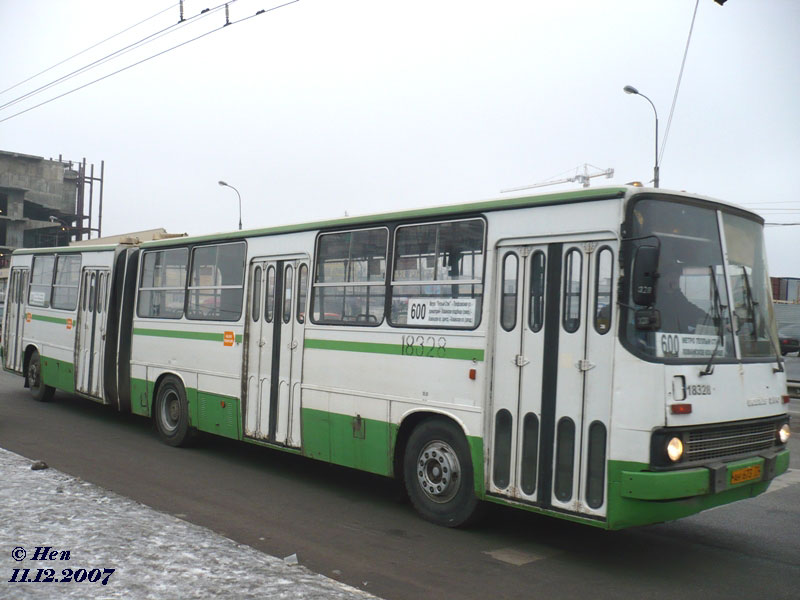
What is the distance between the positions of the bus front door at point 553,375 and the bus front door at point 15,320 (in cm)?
1242

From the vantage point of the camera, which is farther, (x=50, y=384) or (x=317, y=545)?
(x=50, y=384)

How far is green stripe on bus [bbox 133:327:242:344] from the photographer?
10195 mm

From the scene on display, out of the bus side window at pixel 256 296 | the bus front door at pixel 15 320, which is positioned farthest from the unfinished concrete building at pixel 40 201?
the bus side window at pixel 256 296

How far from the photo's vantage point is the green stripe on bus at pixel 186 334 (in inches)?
401

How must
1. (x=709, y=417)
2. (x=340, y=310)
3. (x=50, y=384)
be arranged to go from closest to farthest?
(x=709, y=417)
(x=340, y=310)
(x=50, y=384)

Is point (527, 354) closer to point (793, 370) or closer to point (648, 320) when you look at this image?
point (648, 320)

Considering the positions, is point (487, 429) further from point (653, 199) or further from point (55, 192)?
point (55, 192)

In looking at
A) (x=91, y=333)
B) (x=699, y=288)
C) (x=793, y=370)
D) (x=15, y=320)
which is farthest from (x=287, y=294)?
(x=793, y=370)

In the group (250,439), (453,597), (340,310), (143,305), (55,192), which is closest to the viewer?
(453,597)

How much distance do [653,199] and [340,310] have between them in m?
3.64

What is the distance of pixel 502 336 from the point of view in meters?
6.73

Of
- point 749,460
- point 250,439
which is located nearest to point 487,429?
point 749,460

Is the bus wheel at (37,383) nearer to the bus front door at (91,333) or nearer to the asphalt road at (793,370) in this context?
the bus front door at (91,333)

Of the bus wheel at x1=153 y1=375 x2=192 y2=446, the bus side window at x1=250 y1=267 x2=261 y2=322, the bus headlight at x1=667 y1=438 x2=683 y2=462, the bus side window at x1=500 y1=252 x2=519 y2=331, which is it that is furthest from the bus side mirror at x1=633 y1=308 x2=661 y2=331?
the bus wheel at x1=153 y1=375 x2=192 y2=446
